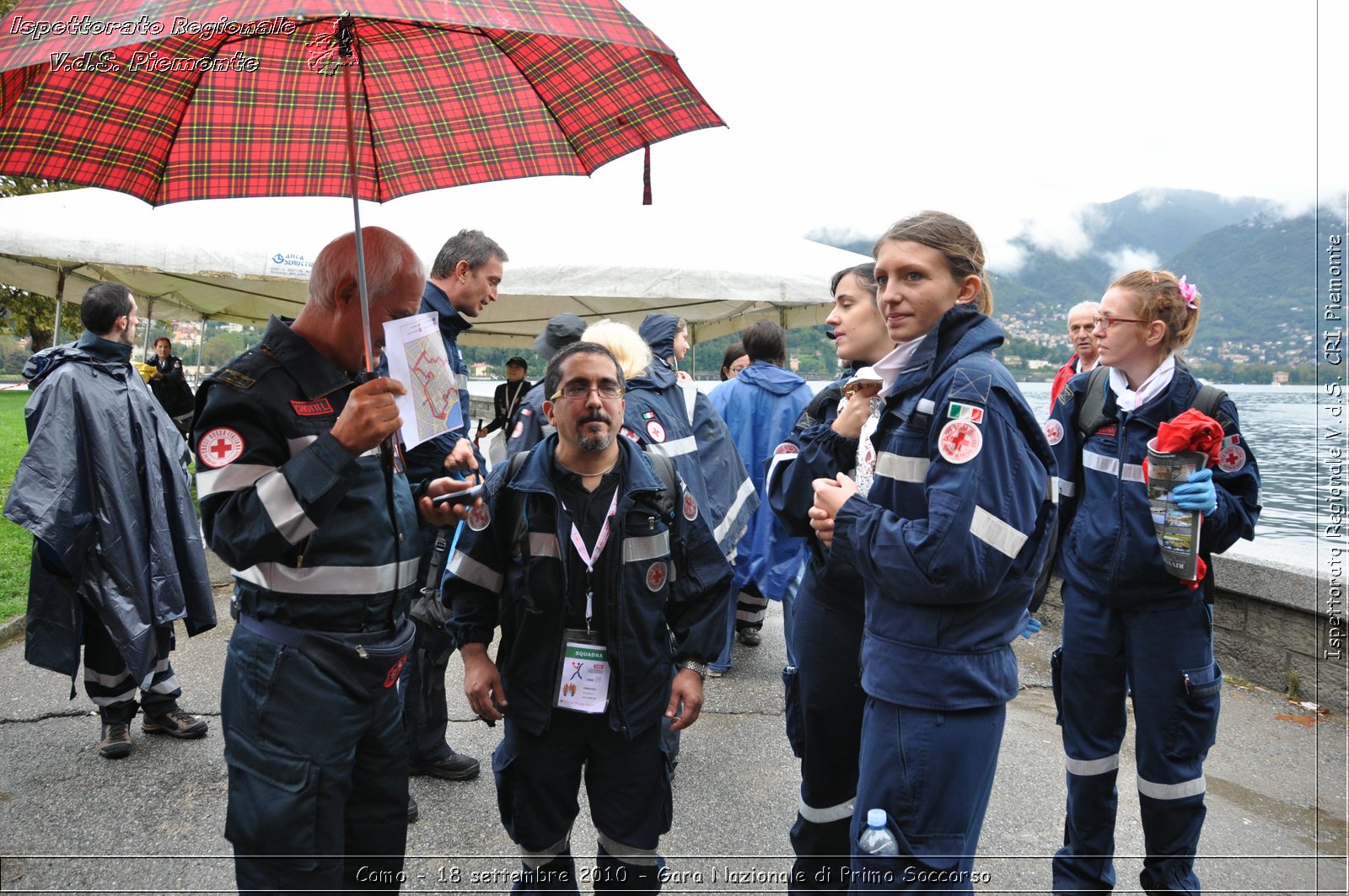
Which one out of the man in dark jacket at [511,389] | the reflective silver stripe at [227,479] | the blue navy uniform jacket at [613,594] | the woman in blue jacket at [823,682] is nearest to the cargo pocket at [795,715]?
the woman in blue jacket at [823,682]

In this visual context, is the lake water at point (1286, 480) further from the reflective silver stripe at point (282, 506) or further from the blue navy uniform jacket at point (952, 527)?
the reflective silver stripe at point (282, 506)

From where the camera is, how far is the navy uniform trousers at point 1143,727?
2.92 meters

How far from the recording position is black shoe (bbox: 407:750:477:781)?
4.05 metres

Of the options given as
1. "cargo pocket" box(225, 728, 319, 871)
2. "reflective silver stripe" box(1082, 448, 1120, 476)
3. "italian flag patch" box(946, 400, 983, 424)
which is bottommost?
"cargo pocket" box(225, 728, 319, 871)

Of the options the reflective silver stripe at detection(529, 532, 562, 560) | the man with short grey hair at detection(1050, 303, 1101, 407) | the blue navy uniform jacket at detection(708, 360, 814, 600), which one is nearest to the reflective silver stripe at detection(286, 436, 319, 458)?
the reflective silver stripe at detection(529, 532, 562, 560)

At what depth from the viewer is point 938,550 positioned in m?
1.90

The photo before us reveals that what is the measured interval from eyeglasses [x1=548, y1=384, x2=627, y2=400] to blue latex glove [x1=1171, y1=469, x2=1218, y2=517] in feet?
6.28

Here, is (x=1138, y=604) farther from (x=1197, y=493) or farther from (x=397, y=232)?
(x=397, y=232)

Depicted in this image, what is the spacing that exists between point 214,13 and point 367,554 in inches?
47.3

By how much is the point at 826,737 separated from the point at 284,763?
1629 mm

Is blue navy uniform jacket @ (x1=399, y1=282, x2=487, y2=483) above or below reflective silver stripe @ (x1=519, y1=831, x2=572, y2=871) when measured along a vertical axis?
above

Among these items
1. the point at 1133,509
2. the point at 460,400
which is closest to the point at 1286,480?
the point at 1133,509

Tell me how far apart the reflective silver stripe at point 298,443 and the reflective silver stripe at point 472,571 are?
0.65 metres

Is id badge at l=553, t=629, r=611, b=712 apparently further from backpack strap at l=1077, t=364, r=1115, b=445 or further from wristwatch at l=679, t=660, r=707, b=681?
backpack strap at l=1077, t=364, r=1115, b=445
